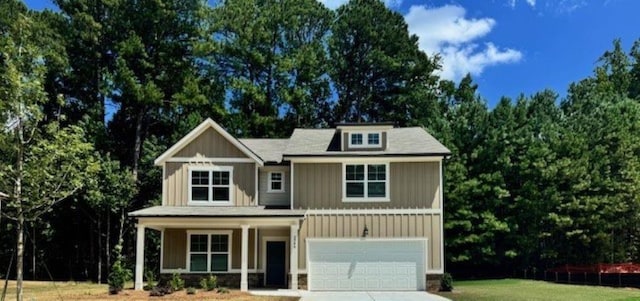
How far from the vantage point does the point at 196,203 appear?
85.8 ft

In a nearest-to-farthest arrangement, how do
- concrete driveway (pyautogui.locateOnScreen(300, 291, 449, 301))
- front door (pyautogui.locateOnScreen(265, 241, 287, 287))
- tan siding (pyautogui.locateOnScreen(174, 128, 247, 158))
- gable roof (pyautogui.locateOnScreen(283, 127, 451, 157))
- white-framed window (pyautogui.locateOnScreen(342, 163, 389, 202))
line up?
concrete driveway (pyautogui.locateOnScreen(300, 291, 449, 301)) → gable roof (pyautogui.locateOnScreen(283, 127, 451, 157)) → white-framed window (pyautogui.locateOnScreen(342, 163, 389, 202)) → front door (pyautogui.locateOnScreen(265, 241, 287, 287)) → tan siding (pyautogui.locateOnScreen(174, 128, 247, 158))

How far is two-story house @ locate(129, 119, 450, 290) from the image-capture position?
82.9ft

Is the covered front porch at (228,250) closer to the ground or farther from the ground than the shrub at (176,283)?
farther from the ground

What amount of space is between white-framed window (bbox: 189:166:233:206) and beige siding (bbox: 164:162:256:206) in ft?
0.54

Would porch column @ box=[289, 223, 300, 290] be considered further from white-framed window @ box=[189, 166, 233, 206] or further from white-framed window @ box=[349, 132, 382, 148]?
white-framed window @ box=[349, 132, 382, 148]

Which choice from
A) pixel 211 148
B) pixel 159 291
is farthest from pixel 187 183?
pixel 159 291

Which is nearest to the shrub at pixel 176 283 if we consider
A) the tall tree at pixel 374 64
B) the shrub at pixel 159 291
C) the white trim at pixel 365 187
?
Answer: the shrub at pixel 159 291

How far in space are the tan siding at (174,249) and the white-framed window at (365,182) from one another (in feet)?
22.1

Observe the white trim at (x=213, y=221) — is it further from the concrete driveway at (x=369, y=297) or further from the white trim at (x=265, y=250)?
the concrete driveway at (x=369, y=297)

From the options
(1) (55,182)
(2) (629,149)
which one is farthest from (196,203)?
(2) (629,149)

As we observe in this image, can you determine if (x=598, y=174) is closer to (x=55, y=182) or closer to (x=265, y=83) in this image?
(x=265, y=83)

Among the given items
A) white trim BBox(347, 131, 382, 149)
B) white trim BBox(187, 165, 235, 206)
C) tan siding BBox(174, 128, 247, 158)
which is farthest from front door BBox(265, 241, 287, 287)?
white trim BBox(347, 131, 382, 149)

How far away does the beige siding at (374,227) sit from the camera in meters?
25.3

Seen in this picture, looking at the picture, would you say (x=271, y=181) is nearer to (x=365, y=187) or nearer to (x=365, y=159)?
(x=365, y=187)
